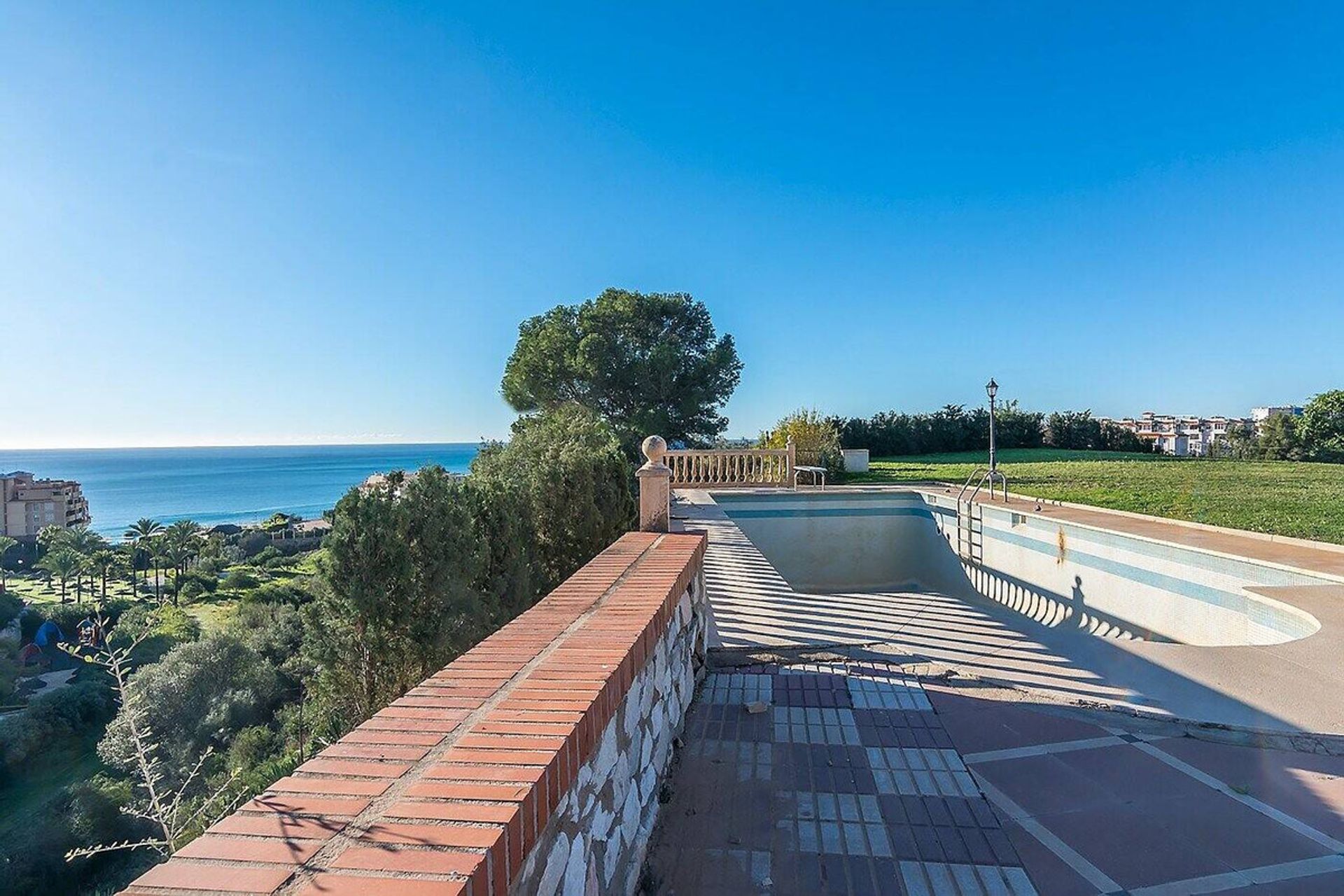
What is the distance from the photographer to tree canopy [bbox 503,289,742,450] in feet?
59.2

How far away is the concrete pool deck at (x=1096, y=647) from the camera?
10.2 feet

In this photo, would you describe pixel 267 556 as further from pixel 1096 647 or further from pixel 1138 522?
pixel 1096 647

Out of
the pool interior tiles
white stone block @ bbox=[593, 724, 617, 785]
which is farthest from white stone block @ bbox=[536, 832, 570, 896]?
the pool interior tiles

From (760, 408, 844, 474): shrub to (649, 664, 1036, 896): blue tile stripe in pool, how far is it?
1074cm

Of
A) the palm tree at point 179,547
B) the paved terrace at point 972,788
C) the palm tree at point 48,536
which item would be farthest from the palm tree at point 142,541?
the paved terrace at point 972,788

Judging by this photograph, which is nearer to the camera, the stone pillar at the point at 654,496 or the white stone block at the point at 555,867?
the white stone block at the point at 555,867

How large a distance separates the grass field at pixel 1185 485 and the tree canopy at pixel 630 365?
18.6 ft

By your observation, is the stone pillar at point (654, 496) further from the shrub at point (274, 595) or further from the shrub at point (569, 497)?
the shrub at point (274, 595)

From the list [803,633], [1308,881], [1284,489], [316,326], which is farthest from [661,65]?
[316,326]

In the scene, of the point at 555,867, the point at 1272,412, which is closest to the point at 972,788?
the point at 555,867

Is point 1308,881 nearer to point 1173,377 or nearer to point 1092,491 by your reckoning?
point 1092,491

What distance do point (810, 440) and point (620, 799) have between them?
524 inches

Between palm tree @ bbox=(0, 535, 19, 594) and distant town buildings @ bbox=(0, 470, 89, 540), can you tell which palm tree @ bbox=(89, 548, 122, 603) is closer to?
palm tree @ bbox=(0, 535, 19, 594)

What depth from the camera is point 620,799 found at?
67.1 inches
